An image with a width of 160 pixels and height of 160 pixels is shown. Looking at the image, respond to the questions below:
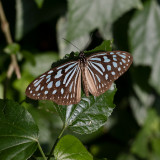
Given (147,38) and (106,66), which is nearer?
(106,66)

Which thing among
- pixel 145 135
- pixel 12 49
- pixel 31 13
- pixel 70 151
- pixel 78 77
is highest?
pixel 31 13

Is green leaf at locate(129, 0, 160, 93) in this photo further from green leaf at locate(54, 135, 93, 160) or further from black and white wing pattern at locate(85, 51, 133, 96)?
green leaf at locate(54, 135, 93, 160)

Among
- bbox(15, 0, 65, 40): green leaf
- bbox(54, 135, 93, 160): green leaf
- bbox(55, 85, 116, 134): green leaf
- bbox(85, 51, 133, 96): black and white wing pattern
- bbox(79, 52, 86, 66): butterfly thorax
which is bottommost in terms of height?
bbox(54, 135, 93, 160): green leaf

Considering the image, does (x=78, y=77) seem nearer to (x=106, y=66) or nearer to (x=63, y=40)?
(x=106, y=66)

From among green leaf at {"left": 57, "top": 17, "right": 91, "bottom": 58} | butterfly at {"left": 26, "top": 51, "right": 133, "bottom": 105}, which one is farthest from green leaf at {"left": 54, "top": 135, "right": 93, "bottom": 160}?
green leaf at {"left": 57, "top": 17, "right": 91, "bottom": 58}

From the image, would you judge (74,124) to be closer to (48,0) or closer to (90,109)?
(90,109)

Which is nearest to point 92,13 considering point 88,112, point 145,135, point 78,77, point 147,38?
point 147,38
